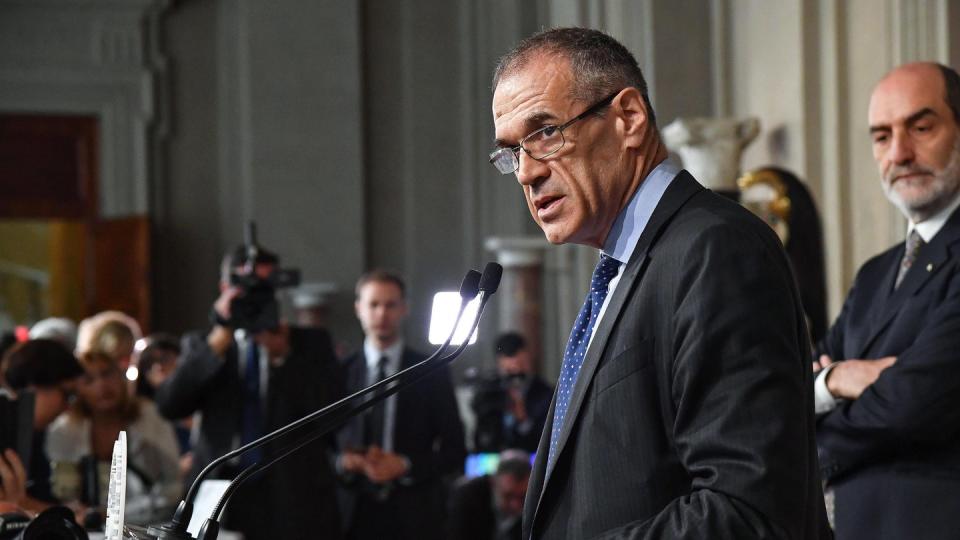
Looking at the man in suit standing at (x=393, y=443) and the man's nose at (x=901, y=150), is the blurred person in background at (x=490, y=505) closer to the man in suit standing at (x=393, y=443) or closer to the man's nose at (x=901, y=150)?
the man in suit standing at (x=393, y=443)

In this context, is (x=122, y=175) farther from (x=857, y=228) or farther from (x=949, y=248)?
(x=949, y=248)

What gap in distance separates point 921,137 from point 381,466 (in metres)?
2.36

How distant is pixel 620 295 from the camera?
5.43 feet

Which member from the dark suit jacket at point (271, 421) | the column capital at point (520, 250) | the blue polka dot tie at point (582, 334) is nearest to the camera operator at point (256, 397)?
the dark suit jacket at point (271, 421)

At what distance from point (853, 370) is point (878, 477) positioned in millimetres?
237

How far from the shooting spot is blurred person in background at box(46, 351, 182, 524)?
3.88 metres

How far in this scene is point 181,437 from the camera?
21.6 ft

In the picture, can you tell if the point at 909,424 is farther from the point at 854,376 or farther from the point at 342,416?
the point at 342,416

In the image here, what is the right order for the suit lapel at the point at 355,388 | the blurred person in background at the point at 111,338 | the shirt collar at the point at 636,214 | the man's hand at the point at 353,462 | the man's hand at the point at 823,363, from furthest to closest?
the blurred person in background at the point at 111,338 < the suit lapel at the point at 355,388 < the man's hand at the point at 353,462 < the man's hand at the point at 823,363 < the shirt collar at the point at 636,214

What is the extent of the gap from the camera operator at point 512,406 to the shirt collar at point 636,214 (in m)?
4.09

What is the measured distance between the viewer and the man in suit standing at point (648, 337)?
1474 millimetres

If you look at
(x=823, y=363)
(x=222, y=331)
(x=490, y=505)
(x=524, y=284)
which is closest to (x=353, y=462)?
(x=222, y=331)

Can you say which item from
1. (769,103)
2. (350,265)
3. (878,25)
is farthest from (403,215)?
(878,25)

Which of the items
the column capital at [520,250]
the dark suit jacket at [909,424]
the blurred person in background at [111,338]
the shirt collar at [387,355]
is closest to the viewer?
the dark suit jacket at [909,424]
